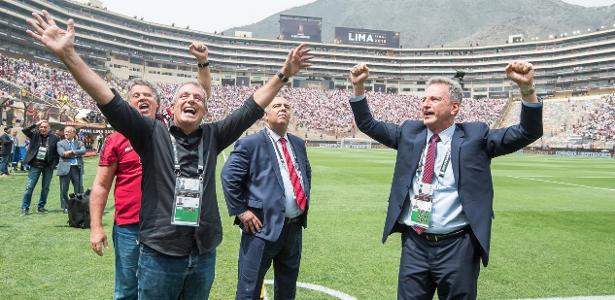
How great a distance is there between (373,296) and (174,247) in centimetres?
299

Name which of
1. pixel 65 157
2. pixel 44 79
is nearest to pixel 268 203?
pixel 65 157

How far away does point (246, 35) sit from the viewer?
126125mm

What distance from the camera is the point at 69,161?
10.4 metres

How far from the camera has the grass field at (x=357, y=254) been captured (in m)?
5.46

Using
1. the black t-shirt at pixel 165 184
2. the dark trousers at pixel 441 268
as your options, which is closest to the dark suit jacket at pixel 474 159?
the dark trousers at pixel 441 268

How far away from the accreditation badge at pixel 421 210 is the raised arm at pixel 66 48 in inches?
89.8

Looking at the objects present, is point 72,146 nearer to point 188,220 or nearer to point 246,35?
point 188,220

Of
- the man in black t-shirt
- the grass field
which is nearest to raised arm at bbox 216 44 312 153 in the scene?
the man in black t-shirt

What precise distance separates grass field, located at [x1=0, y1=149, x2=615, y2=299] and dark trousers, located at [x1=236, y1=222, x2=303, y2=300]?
1.17 m

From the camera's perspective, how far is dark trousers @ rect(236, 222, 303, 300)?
3.84 meters

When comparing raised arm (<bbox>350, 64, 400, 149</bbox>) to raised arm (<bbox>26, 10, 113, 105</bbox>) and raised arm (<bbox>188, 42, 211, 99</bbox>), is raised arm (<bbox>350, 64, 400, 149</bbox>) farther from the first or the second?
raised arm (<bbox>26, 10, 113, 105</bbox>)

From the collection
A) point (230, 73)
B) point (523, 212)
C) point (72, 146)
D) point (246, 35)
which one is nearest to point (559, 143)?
point (523, 212)

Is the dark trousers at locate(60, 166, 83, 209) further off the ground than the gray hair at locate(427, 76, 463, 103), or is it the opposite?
the gray hair at locate(427, 76, 463, 103)

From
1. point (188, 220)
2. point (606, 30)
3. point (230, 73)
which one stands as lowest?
point (188, 220)
